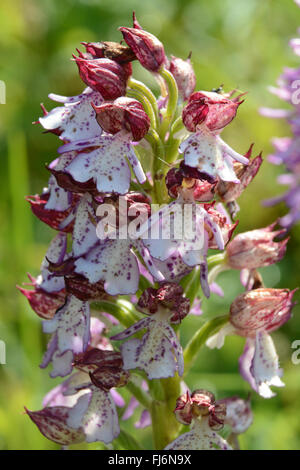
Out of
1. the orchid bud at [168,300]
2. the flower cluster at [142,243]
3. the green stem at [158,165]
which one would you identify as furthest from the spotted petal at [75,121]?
the orchid bud at [168,300]

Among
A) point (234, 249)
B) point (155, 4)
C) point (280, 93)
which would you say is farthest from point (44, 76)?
point (234, 249)

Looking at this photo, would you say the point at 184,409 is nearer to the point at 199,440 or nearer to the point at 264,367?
the point at 199,440

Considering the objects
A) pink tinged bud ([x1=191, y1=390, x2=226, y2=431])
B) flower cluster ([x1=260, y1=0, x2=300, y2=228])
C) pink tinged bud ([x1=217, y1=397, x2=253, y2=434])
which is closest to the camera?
pink tinged bud ([x1=191, y1=390, x2=226, y2=431])

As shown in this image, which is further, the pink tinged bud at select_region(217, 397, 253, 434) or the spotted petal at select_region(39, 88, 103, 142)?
the pink tinged bud at select_region(217, 397, 253, 434)

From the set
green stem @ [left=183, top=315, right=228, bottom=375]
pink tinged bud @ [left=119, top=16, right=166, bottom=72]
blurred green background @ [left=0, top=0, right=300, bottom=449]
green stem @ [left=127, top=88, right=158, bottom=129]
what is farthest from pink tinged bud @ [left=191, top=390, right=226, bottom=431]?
blurred green background @ [left=0, top=0, right=300, bottom=449]

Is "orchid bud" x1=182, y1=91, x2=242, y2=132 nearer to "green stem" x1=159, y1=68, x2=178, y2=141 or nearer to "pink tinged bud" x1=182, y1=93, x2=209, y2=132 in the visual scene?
"pink tinged bud" x1=182, y1=93, x2=209, y2=132

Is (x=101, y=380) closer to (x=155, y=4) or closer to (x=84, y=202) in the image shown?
(x=84, y=202)
